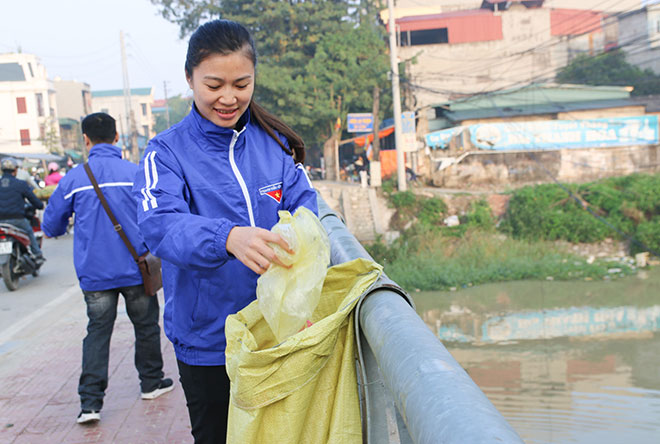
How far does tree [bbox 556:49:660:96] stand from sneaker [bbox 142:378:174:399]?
27.0m

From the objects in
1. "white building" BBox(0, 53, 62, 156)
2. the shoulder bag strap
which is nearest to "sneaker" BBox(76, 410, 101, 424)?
the shoulder bag strap

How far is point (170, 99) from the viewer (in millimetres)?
77938

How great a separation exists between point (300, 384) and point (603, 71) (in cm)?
2997

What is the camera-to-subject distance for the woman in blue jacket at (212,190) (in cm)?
165

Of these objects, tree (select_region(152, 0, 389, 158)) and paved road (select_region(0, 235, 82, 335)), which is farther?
tree (select_region(152, 0, 389, 158))

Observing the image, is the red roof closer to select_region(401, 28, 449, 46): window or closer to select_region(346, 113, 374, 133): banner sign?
select_region(401, 28, 449, 46): window

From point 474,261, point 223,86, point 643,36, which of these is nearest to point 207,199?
point 223,86

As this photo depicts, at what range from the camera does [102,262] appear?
3377 millimetres

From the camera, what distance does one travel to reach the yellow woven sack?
4.37 ft

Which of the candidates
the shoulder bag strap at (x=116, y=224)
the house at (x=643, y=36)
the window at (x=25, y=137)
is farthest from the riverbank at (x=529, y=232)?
the window at (x=25, y=137)

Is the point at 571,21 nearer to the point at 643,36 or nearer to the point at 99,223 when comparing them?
the point at 643,36

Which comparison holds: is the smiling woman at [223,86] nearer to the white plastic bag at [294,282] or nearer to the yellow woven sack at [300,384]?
the white plastic bag at [294,282]

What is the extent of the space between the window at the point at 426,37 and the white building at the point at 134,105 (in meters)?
33.3

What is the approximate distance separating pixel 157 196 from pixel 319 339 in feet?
1.84
